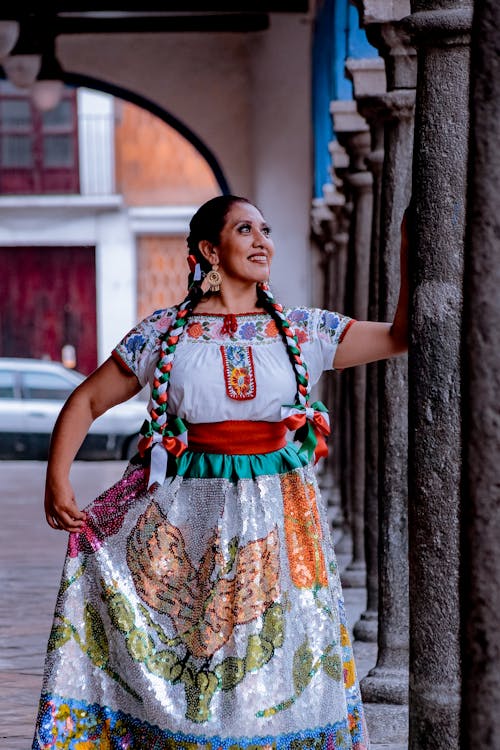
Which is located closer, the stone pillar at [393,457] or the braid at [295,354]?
the braid at [295,354]

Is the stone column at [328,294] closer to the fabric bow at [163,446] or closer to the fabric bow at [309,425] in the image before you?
the fabric bow at [309,425]

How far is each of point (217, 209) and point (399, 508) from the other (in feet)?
5.31

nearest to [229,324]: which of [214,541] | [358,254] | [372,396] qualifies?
[214,541]

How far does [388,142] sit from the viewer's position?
5555mm

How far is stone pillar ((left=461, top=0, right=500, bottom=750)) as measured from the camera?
7.43 feet

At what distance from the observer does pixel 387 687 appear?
5223 mm

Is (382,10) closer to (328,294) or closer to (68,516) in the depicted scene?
(68,516)

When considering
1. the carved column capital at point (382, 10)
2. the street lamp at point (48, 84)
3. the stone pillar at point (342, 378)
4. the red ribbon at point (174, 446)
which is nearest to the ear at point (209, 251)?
the red ribbon at point (174, 446)

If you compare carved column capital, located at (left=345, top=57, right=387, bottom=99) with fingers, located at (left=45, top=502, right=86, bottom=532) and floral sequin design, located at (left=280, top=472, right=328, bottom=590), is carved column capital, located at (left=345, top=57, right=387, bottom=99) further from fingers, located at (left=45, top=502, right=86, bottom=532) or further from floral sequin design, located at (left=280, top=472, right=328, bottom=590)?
fingers, located at (left=45, top=502, right=86, bottom=532)

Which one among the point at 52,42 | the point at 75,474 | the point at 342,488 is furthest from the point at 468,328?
the point at 75,474

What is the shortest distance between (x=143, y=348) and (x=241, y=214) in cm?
41

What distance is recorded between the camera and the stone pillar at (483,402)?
2.27 meters

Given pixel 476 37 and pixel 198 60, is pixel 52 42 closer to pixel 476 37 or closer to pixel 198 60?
pixel 198 60

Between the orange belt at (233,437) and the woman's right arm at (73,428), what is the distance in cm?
26
